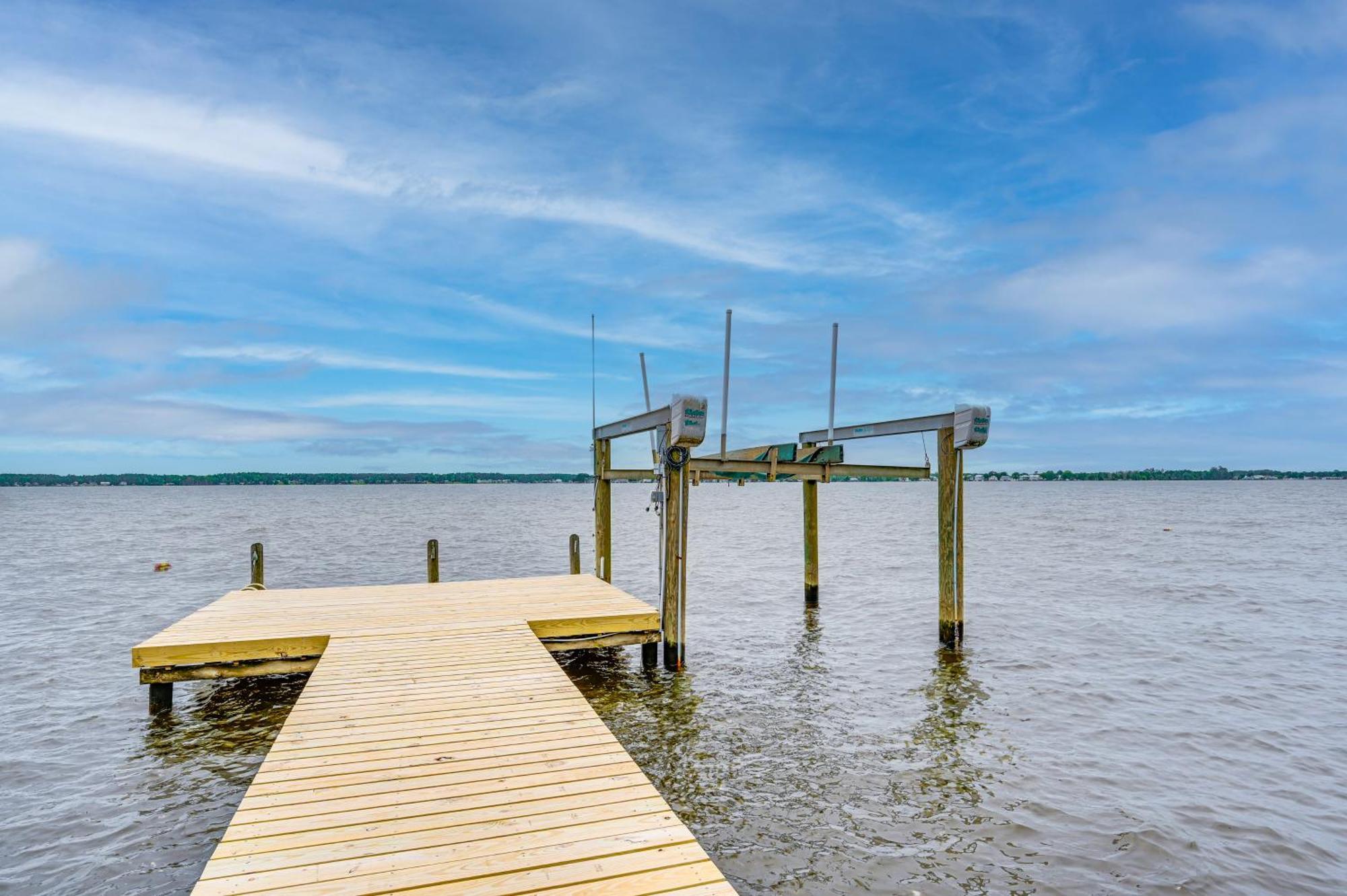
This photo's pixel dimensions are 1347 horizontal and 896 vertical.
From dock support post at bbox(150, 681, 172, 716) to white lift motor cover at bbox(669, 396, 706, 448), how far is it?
6.79 meters

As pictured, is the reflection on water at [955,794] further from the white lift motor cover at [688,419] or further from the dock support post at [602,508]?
the dock support post at [602,508]

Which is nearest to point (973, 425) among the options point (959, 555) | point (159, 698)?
point (959, 555)

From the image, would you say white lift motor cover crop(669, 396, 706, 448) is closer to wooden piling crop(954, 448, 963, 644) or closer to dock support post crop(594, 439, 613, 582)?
dock support post crop(594, 439, 613, 582)

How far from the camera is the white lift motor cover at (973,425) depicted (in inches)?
431

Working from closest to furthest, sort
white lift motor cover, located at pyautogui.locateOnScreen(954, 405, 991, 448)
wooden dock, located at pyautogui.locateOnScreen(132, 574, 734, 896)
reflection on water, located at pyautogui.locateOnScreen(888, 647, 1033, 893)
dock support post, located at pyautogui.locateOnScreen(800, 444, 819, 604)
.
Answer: wooden dock, located at pyautogui.locateOnScreen(132, 574, 734, 896) → reflection on water, located at pyautogui.locateOnScreen(888, 647, 1033, 893) → white lift motor cover, located at pyautogui.locateOnScreen(954, 405, 991, 448) → dock support post, located at pyautogui.locateOnScreen(800, 444, 819, 604)

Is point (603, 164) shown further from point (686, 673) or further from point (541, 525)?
point (541, 525)

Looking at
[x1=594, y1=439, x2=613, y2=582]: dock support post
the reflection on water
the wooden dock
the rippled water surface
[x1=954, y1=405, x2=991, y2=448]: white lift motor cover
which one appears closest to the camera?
the wooden dock

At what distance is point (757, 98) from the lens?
18.8 m

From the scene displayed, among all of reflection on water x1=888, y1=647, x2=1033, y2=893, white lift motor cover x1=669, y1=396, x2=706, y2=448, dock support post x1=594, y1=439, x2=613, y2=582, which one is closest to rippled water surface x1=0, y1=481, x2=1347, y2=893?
reflection on water x1=888, y1=647, x2=1033, y2=893

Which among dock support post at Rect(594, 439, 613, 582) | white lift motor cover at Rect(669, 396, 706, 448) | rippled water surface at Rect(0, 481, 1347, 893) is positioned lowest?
rippled water surface at Rect(0, 481, 1347, 893)

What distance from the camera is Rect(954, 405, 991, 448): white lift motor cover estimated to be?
1095 centimetres

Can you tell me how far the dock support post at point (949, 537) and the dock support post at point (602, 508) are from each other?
5.93m

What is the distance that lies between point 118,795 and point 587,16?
46.9 feet

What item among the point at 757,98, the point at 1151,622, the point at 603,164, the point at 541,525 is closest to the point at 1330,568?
the point at 1151,622
